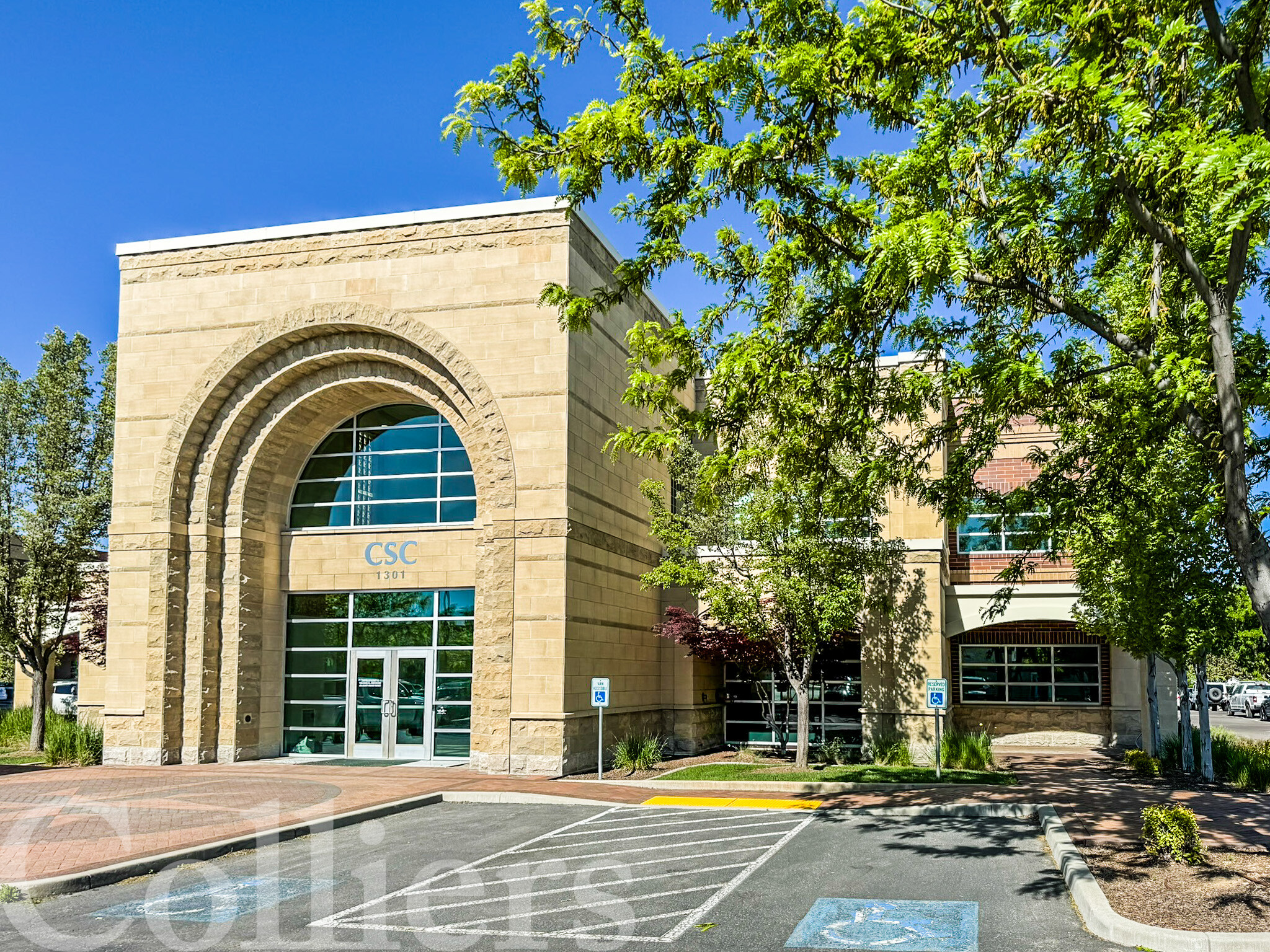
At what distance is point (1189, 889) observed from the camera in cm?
941

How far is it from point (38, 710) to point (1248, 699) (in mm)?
45279

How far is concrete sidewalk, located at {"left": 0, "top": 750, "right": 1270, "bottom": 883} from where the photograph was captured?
40.1ft

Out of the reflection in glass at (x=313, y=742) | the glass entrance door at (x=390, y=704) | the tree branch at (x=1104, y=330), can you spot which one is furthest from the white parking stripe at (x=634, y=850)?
the reflection in glass at (x=313, y=742)

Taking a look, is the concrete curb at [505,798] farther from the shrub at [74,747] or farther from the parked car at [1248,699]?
the parked car at [1248,699]

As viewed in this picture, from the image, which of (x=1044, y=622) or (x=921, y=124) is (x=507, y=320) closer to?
(x=921, y=124)

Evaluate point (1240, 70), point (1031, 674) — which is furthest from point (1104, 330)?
point (1031, 674)

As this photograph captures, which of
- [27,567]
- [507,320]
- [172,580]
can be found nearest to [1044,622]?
[507,320]

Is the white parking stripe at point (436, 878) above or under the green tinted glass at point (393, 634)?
under

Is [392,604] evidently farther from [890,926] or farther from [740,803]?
[890,926]

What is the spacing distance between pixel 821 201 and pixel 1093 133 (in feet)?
8.31

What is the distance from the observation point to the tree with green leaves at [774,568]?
20531 millimetres

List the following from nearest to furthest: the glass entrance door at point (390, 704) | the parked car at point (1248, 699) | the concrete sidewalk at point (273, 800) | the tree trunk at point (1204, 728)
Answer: the concrete sidewalk at point (273, 800), the tree trunk at point (1204, 728), the glass entrance door at point (390, 704), the parked car at point (1248, 699)

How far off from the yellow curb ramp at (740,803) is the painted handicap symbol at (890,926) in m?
6.06

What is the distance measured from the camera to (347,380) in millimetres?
22531
